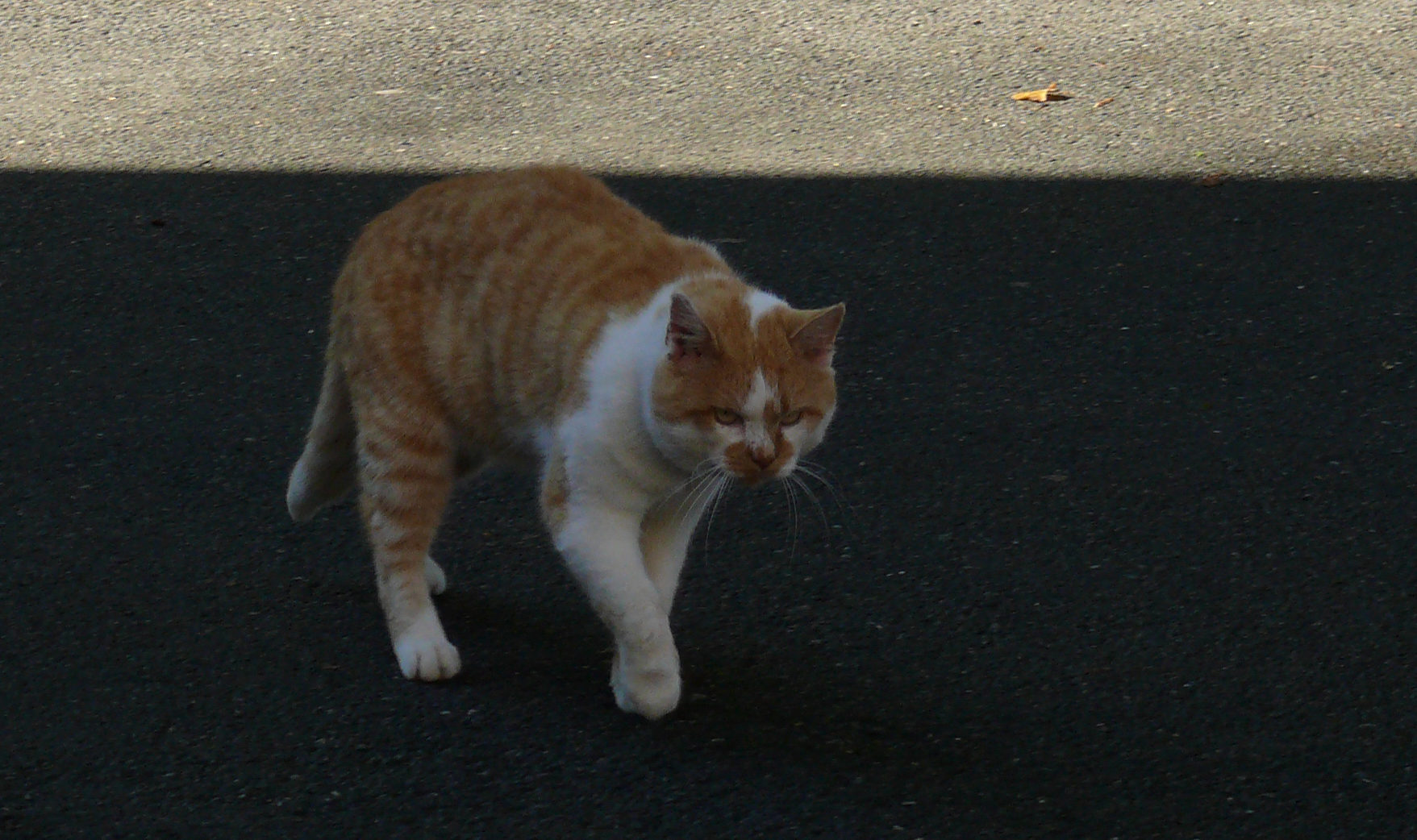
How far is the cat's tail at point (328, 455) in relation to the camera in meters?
3.32

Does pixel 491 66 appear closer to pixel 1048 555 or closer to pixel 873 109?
pixel 873 109

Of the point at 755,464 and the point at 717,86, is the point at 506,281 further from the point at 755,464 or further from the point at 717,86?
the point at 717,86

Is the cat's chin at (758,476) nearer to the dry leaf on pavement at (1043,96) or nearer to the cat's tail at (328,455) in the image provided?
the cat's tail at (328,455)

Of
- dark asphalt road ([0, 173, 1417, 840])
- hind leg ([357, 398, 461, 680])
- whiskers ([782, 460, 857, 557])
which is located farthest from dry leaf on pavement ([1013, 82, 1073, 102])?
hind leg ([357, 398, 461, 680])

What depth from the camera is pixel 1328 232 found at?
475cm

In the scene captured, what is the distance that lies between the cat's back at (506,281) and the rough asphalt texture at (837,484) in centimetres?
55

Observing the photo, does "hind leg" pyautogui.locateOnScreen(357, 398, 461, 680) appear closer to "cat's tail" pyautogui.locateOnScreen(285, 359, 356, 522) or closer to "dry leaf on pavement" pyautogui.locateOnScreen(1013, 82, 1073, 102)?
"cat's tail" pyautogui.locateOnScreen(285, 359, 356, 522)

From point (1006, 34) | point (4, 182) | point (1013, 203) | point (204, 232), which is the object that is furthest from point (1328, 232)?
point (4, 182)

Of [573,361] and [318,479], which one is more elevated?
[573,361]

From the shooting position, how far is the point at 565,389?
2.95 m

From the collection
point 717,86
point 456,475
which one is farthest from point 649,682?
point 717,86

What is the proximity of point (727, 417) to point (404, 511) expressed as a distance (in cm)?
72

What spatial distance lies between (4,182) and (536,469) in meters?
2.99

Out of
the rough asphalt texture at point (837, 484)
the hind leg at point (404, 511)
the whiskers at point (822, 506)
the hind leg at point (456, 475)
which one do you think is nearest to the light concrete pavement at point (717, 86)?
the rough asphalt texture at point (837, 484)
